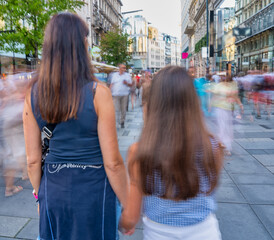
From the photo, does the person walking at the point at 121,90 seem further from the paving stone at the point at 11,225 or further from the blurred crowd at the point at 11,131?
the paving stone at the point at 11,225

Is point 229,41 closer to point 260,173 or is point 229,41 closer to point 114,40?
point 114,40

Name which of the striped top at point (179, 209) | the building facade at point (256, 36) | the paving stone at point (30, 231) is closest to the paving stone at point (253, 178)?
the paving stone at point (30, 231)

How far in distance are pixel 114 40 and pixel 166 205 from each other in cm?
3371

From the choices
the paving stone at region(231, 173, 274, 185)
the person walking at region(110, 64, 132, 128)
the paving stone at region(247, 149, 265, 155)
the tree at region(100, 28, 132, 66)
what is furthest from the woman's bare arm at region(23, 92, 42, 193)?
the tree at region(100, 28, 132, 66)

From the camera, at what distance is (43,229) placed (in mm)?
1571

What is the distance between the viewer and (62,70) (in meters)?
1.47

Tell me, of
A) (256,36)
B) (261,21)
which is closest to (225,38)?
(256,36)

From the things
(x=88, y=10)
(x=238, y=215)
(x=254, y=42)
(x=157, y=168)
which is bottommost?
(x=238, y=215)

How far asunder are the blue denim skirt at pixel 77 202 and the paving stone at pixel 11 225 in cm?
176

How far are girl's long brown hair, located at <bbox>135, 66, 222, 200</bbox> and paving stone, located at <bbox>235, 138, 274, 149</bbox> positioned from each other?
545 centimetres

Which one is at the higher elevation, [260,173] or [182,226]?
[182,226]

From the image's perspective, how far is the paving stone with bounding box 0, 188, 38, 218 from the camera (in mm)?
3398

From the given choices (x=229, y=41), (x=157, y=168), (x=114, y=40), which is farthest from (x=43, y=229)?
(x=114, y=40)

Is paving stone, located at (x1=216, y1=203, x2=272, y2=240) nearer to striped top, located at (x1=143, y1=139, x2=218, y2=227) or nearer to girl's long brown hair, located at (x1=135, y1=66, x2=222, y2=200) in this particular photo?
striped top, located at (x1=143, y1=139, x2=218, y2=227)
